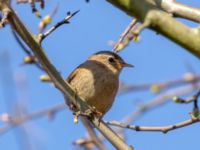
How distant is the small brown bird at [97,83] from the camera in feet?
15.1

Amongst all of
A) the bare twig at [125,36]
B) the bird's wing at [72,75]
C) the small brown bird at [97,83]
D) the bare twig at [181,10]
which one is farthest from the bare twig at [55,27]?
the bird's wing at [72,75]

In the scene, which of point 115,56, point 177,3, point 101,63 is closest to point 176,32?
point 177,3

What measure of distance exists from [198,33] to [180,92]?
2697 mm

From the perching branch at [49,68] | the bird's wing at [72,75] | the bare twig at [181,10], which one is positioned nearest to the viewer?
the perching branch at [49,68]

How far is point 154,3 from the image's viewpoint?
94.3 inches

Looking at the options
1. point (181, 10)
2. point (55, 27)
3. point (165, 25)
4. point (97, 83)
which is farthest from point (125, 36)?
point (97, 83)

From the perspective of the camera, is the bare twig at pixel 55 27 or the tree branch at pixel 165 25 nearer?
the tree branch at pixel 165 25

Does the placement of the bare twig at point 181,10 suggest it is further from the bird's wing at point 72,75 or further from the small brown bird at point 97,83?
the bird's wing at point 72,75

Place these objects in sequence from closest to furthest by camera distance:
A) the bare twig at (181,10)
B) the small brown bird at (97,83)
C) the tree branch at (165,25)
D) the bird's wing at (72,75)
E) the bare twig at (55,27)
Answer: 1. the tree branch at (165,25)
2. the bare twig at (181,10)
3. the bare twig at (55,27)
4. the small brown bird at (97,83)
5. the bird's wing at (72,75)

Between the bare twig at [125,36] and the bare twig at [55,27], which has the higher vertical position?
the bare twig at [55,27]

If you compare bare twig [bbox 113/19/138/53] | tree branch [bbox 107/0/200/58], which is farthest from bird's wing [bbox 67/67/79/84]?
tree branch [bbox 107/0/200/58]

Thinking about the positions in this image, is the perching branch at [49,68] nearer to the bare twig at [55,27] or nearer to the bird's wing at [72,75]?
the bare twig at [55,27]

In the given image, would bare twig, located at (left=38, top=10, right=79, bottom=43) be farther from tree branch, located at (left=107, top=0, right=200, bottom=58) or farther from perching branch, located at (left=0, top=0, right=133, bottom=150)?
tree branch, located at (left=107, top=0, right=200, bottom=58)

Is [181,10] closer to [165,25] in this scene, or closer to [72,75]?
[165,25]
